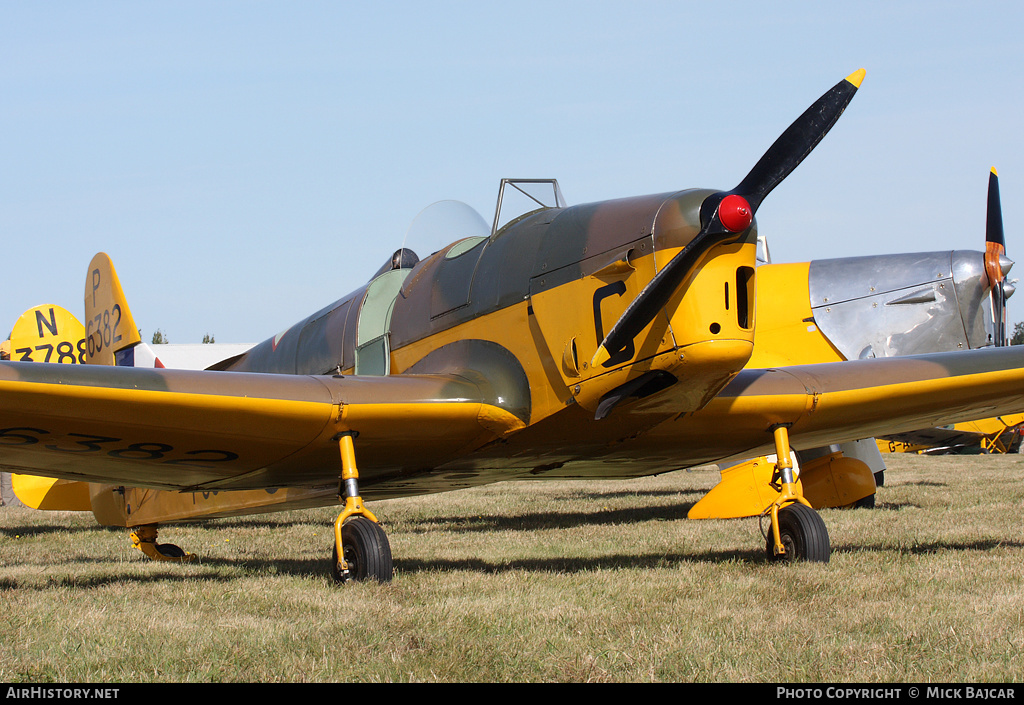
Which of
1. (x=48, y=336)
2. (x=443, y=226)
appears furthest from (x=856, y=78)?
(x=48, y=336)

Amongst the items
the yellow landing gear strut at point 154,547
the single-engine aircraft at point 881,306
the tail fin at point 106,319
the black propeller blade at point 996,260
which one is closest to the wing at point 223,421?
the yellow landing gear strut at point 154,547

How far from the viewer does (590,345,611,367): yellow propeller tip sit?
211 inches

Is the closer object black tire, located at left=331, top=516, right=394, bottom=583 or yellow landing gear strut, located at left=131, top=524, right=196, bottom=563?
black tire, located at left=331, top=516, right=394, bottom=583

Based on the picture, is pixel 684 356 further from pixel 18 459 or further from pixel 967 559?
pixel 18 459

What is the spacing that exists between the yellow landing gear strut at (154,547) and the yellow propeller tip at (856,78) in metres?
6.61

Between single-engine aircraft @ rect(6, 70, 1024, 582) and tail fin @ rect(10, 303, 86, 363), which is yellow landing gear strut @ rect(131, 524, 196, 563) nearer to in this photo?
single-engine aircraft @ rect(6, 70, 1024, 582)

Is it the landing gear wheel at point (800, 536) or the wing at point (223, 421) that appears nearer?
the wing at point (223, 421)

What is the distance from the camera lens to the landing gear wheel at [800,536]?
5781 mm

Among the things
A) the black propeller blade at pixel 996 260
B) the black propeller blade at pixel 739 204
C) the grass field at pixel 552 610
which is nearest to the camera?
the grass field at pixel 552 610

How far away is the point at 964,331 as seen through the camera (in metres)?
11.7

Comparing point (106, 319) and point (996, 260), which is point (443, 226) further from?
point (996, 260)

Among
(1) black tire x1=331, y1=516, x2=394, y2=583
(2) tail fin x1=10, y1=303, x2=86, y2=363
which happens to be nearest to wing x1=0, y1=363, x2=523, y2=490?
(1) black tire x1=331, y1=516, x2=394, y2=583

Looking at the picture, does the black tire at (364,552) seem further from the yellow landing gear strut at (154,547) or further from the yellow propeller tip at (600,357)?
the yellow landing gear strut at (154,547)

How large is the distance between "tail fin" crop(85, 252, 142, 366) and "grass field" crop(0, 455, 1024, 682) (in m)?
2.06
